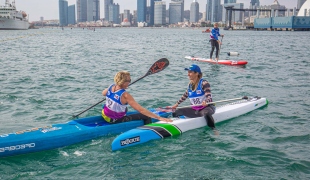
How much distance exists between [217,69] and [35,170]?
50.7 feet

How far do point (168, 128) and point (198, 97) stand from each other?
49.2 inches

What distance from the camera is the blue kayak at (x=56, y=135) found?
6.62 m

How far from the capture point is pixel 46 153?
6938mm

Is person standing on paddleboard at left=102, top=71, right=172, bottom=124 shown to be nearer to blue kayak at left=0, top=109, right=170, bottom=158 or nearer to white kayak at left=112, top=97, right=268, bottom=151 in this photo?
blue kayak at left=0, top=109, right=170, bottom=158

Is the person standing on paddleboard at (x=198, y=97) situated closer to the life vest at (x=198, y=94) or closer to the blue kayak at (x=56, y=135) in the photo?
the life vest at (x=198, y=94)

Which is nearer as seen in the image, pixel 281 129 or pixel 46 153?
pixel 46 153

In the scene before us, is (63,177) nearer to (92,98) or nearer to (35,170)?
(35,170)

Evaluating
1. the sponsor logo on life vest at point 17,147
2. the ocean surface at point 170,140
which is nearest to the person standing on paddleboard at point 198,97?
the ocean surface at point 170,140

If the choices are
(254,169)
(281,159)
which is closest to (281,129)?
(281,159)

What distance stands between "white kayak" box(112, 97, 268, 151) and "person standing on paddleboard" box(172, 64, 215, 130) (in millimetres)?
223

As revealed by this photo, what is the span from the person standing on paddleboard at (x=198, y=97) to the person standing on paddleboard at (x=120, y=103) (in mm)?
952

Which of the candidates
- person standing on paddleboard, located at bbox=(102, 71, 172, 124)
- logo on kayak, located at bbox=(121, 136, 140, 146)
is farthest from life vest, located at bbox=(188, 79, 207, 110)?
logo on kayak, located at bbox=(121, 136, 140, 146)

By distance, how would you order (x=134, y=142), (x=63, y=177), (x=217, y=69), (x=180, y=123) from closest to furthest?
(x=63, y=177) → (x=134, y=142) → (x=180, y=123) → (x=217, y=69)

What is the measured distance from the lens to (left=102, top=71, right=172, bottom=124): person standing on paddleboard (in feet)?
23.5
